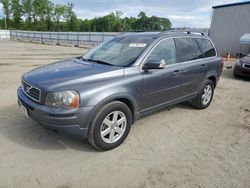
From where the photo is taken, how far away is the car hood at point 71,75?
3016 millimetres

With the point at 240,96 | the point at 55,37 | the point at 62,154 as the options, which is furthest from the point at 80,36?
the point at 62,154

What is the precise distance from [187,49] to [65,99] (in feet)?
9.26

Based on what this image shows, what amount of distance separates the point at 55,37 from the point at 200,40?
39.9 meters

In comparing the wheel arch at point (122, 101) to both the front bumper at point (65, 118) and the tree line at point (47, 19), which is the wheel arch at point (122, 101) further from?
the tree line at point (47, 19)

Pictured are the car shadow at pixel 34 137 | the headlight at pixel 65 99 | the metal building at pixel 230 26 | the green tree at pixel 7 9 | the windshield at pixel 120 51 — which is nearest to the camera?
the headlight at pixel 65 99

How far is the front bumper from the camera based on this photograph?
2857 mm

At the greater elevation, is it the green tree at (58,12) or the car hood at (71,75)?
the green tree at (58,12)

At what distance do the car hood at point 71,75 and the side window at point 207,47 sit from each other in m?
2.51

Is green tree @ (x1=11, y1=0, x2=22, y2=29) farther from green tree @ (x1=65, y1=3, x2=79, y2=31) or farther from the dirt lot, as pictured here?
the dirt lot

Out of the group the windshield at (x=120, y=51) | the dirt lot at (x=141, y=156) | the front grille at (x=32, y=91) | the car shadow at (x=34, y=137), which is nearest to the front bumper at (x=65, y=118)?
the front grille at (x=32, y=91)

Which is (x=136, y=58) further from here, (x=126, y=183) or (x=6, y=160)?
(x=6, y=160)

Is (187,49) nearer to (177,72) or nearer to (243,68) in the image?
(177,72)

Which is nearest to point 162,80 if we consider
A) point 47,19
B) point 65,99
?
point 65,99

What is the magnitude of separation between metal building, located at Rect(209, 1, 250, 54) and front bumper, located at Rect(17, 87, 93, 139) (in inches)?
775
